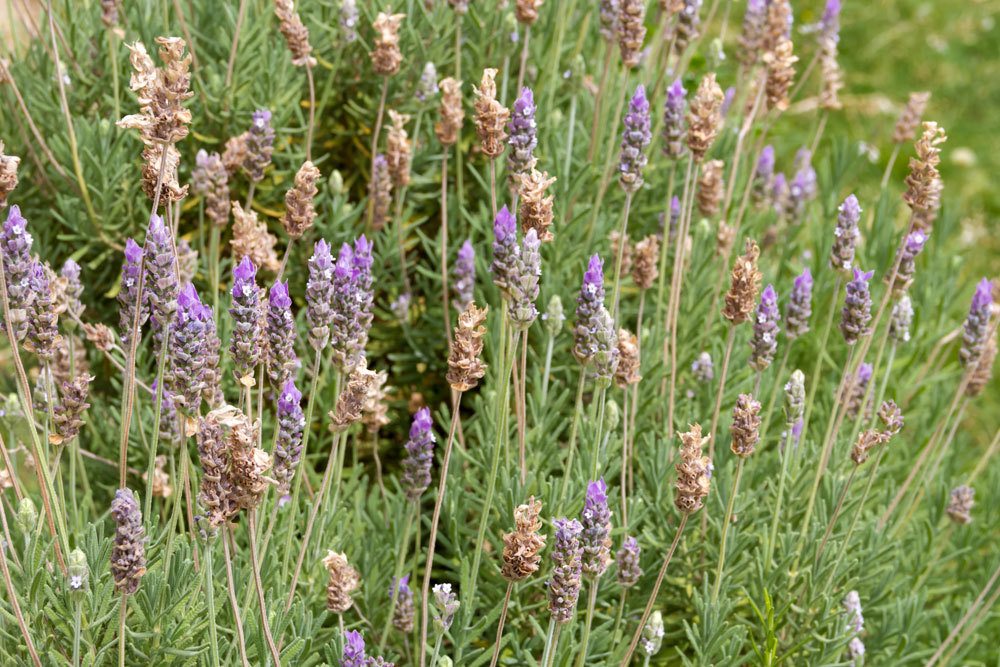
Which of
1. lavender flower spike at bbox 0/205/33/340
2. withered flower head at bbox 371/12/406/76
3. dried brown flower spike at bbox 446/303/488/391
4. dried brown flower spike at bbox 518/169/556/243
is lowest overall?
dried brown flower spike at bbox 446/303/488/391

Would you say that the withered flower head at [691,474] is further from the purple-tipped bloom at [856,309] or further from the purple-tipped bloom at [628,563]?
the purple-tipped bloom at [856,309]

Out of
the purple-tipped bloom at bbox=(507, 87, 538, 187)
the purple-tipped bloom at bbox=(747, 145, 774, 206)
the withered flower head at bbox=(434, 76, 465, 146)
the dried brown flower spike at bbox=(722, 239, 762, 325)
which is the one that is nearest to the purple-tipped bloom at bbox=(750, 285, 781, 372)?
the dried brown flower spike at bbox=(722, 239, 762, 325)

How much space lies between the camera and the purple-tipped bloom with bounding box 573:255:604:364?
5.03ft

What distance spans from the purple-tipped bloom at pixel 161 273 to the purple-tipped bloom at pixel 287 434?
168 millimetres

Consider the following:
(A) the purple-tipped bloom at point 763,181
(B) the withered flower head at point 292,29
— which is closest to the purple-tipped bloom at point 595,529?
(B) the withered flower head at point 292,29

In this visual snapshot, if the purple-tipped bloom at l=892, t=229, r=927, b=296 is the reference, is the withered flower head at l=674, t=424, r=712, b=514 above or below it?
below

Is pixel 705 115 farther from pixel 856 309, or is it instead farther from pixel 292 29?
pixel 292 29

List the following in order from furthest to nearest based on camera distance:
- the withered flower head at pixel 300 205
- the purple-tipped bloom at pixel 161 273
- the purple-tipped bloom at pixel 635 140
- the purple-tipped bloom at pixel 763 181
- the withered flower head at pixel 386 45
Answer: the purple-tipped bloom at pixel 763 181 < the withered flower head at pixel 386 45 < the purple-tipped bloom at pixel 635 140 < the withered flower head at pixel 300 205 < the purple-tipped bloom at pixel 161 273

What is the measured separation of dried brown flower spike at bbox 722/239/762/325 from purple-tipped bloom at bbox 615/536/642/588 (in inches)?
14.4

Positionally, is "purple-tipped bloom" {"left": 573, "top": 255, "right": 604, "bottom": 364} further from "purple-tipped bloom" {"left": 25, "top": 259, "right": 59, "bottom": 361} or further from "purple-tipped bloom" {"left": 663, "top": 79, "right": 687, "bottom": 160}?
"purple-tipped bloom" {"left": 25, "top": 259, "right": 59, "bottom": 361}

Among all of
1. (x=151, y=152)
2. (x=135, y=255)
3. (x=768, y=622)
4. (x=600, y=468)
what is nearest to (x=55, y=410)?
(x=135, y=255)

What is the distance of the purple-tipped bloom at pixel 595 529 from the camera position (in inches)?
57.7

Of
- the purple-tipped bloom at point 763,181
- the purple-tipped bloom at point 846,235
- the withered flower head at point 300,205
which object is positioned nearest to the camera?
the withered flower head at point 300,205

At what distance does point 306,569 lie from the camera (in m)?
1.80
